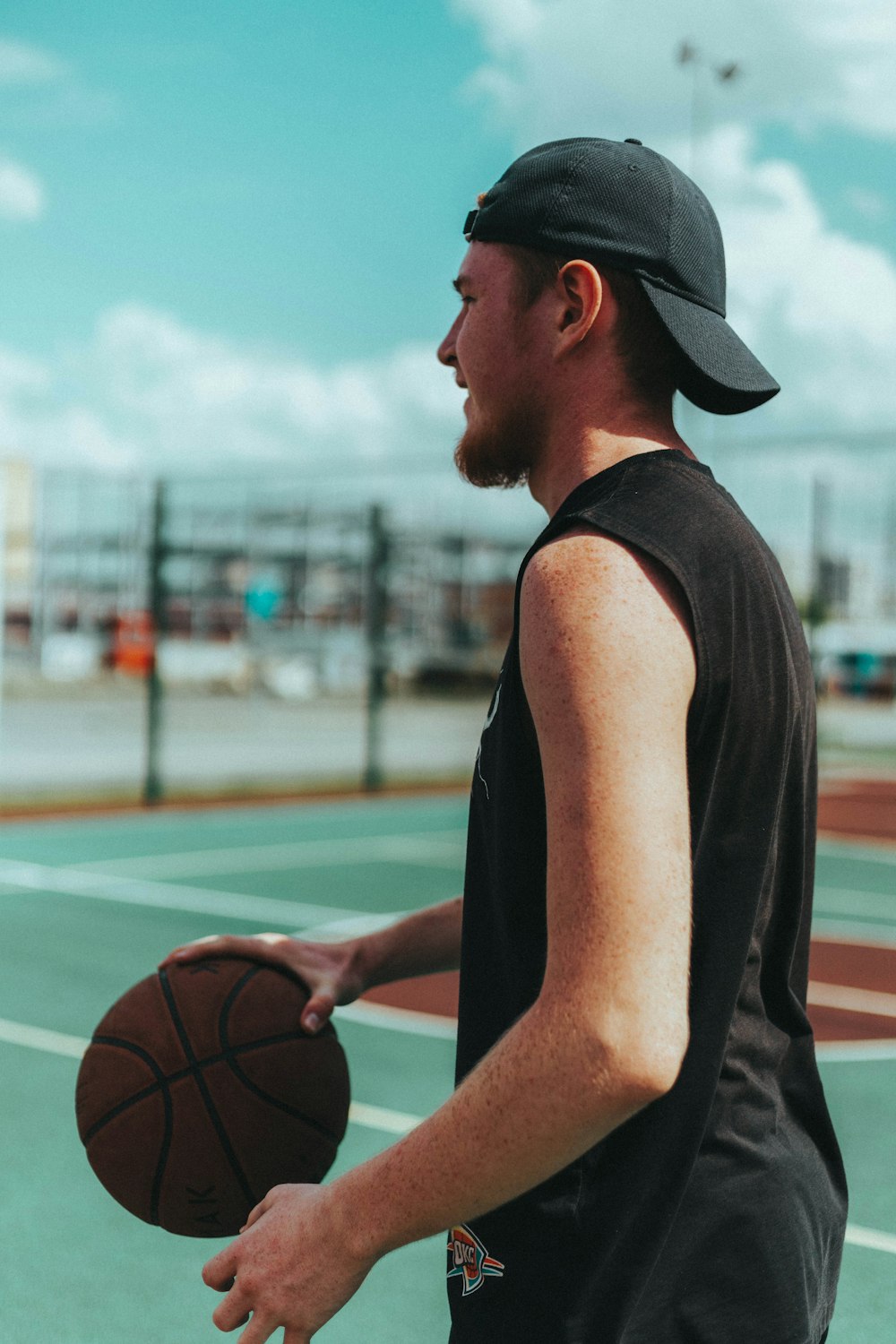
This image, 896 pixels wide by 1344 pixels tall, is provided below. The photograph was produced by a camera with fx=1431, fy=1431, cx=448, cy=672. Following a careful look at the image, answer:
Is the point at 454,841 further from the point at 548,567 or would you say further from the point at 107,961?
the point at 548,567

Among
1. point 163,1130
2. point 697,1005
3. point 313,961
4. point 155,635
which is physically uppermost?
point 155,635

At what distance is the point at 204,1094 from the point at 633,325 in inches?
50.8

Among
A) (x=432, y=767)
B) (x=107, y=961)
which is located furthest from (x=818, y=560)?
(x=107, y=961)

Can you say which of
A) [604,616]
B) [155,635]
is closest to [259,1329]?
[604,616]

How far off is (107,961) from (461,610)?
16.5m

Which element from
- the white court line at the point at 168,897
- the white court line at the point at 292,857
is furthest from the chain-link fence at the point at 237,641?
the white court line at the point at 168,897

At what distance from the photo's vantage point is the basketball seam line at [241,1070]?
2072mm

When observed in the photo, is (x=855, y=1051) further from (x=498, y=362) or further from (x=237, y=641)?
(x=237, y=641)

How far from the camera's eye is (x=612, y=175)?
144cm

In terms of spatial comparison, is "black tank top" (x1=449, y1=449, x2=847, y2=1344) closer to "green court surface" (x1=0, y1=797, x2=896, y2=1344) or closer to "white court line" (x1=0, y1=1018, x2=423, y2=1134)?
"green court surface" (x1=0, y1=797, x2=896, y2=1344)

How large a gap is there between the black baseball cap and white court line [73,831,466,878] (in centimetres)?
831

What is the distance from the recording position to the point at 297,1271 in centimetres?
125

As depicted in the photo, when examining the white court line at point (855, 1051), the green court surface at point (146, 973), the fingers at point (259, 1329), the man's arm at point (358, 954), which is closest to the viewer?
the fingers at point (259, 1329)

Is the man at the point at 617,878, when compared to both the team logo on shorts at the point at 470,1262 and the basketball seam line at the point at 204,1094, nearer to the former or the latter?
the team logo on shorts at the point at 470,1262
